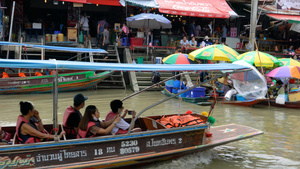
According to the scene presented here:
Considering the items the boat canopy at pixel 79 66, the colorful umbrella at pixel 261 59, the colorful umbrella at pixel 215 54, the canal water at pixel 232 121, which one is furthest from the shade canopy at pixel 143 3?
the boat canopy at pixel 79 66

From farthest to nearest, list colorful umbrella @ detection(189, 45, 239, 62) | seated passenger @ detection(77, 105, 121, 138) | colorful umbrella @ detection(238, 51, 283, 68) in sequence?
colorful umbrella @ detection(238, 51, 283, 68)
colorful umbrella @ detection(189, 45, 239, 62)
seated passenger @ detection(77, 105, 121, 138)

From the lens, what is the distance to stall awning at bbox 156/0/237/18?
17859 mm

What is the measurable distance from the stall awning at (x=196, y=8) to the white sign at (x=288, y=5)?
10.5 ft

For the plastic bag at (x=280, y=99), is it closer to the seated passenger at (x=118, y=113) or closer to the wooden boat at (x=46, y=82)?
the wooden boat at (x=46, y=82)

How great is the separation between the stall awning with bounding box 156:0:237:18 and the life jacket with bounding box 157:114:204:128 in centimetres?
1149

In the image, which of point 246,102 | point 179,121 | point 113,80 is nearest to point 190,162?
point 179,121

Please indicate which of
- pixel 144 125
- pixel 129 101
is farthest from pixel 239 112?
pixel 144 125

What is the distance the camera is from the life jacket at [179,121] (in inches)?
258

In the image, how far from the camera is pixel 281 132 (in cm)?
903

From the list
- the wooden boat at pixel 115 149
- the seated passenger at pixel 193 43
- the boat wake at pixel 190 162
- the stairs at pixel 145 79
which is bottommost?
the boat wake at pixel 190 162

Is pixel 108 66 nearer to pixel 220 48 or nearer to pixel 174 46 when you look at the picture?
pixel 220 48

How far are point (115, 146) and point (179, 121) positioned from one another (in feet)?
5.35

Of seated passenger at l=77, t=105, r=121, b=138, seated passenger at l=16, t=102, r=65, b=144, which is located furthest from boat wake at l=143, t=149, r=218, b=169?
seated passenger at l=16, t=102, r=65, b=144

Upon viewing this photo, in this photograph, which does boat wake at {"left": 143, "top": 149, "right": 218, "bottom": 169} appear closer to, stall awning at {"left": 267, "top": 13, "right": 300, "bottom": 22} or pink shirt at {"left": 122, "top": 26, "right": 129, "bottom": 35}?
pink shirt at {"left": 122, "top": 26, "right": 129, "bottom": 35}
